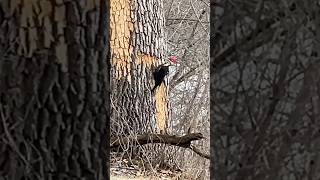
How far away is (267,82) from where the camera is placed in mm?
2250

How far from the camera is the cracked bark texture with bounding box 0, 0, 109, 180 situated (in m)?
2.65

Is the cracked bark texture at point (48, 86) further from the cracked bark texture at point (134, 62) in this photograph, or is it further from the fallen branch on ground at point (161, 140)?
the cracked bark texture at point (134, 62)

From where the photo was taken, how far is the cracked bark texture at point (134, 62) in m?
6.26

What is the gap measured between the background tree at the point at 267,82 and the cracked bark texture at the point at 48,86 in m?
0.61

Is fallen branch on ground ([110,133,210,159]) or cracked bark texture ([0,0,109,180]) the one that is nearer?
cracked bark texture ([0,0,109,180])

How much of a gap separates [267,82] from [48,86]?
83cm

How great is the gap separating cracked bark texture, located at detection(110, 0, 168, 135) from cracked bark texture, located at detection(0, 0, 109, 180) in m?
3.34

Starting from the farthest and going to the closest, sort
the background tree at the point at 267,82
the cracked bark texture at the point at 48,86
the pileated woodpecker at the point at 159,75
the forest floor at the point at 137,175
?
the pileated woodpecker at the point at 159,75 → the forest floor at the point at 137,175 → the cracked bark texture at the point at 48,86 → the background tree at the point at 267,82

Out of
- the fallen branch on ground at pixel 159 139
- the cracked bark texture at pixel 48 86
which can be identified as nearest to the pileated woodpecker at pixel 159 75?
the fallen branch on ground at pixel 159 139

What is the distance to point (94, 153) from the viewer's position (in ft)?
8.88

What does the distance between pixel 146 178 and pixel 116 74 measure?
91 cm

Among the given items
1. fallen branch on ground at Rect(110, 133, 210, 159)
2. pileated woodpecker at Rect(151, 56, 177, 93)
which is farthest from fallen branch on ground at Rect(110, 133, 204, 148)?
pileated woodpecker at Rect(151, 56, 177, 93)

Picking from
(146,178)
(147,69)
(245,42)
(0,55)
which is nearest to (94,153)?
(0,55)

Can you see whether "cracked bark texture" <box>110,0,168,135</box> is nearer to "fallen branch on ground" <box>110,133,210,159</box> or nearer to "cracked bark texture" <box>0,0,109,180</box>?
"fallen branch on ground" <box>110,133,210,159</box>
